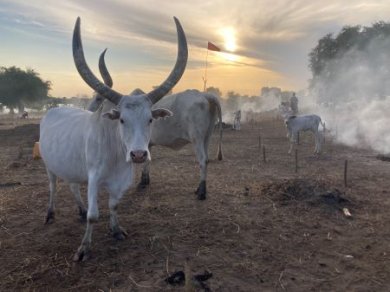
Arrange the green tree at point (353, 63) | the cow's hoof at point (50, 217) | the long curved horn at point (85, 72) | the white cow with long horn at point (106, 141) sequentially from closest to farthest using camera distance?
the white cow with long horn at point (106, 141)
the long curved horn at point (85, 72)
the cow's hoof at point (50, 217)
the green tree at point (353, 63)

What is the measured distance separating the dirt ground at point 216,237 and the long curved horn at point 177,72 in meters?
2.57

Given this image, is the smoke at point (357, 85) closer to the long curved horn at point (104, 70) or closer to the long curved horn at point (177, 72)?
the long curved horn at point (104, 70)

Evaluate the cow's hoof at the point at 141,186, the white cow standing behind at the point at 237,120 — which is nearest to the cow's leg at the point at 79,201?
the cow's hoof at the point at 141,186

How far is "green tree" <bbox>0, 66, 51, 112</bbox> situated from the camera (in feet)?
192

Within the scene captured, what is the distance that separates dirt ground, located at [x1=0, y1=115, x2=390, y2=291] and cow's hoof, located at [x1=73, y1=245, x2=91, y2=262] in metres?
0.13

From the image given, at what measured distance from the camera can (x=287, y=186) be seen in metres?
9.34

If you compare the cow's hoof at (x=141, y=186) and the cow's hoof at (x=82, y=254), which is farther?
the cow's hoof at (x=141, y=186)

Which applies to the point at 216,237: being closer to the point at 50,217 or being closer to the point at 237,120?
→ the point at 50,217

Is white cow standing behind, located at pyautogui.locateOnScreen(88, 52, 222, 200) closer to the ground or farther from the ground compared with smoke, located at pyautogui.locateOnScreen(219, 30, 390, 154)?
closer to the ground

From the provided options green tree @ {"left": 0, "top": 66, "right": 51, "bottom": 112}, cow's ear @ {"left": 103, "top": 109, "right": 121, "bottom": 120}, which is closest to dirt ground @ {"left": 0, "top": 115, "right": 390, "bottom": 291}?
cow's ear @ {"left": 103, "top": 109, "right": 121, "bottom": 120}

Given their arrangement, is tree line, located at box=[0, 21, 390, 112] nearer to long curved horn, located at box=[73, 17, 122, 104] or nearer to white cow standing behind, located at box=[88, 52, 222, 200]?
white cow standing behind, located at box=[88, 52, 222, 200]

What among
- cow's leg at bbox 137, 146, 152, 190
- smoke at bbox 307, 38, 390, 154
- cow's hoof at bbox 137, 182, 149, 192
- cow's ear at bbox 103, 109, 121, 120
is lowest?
cow's hoof at bbox 137, 182, 149, 192

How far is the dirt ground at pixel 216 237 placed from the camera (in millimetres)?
5082

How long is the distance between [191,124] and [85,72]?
13.3 ft
